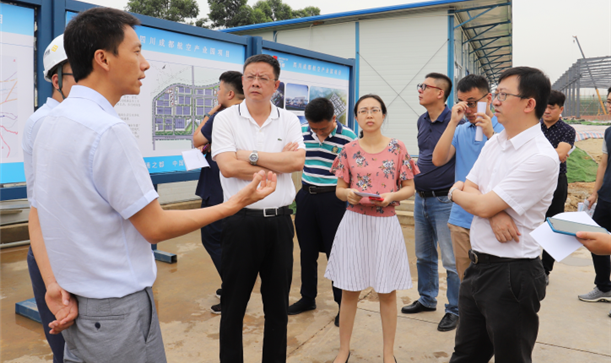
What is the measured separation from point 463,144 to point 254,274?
1910 millimetres

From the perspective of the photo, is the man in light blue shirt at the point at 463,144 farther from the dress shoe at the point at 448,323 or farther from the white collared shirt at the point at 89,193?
the white collared shirt at the point at 89,193

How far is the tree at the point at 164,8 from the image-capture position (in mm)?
23531

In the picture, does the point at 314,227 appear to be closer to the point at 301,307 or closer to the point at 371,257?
the point at 301,307

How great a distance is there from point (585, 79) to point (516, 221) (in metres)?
33.6

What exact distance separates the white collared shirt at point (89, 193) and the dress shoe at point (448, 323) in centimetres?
293

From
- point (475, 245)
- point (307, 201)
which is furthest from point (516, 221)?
point (307, 201)

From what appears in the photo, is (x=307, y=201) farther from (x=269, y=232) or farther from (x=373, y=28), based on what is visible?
(x=373, y=28)

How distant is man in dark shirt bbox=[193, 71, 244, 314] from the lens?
371 cm

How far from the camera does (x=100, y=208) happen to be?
1.29 meters

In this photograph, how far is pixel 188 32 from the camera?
464 centimetres

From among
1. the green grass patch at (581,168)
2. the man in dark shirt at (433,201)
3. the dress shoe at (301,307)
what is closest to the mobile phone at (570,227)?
the man in dark shirt at (433,201)

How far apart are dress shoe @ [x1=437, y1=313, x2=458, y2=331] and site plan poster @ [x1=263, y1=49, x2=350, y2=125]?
345 cm

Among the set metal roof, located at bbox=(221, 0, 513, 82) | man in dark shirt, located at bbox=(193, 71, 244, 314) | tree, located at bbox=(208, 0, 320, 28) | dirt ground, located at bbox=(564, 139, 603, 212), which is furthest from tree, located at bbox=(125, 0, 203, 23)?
man in dark shirt, located at bbox=(193, 71, 244, 314)

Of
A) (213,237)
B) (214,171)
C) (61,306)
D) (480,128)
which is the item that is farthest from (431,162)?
(61,306)
